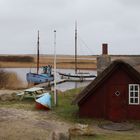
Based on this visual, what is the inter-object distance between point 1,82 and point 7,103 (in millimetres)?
16846

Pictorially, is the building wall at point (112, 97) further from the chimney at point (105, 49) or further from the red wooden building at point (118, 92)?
the chimney at point (105, 49)

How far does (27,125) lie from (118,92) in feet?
17.0

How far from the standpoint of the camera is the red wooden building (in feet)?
66.8

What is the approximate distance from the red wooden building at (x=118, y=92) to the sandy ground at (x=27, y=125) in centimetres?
217

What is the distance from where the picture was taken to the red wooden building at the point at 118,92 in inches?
802

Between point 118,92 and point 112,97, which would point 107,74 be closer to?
point 118,92

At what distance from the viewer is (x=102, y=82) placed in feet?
67.4

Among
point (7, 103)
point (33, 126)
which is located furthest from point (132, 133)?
point (7, 103)

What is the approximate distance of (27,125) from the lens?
1816 cm

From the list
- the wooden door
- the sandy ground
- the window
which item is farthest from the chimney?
the sandy ground

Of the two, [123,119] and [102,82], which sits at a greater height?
[102,82]

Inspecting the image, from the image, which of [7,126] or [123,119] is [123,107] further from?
[7,126]

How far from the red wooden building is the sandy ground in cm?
217

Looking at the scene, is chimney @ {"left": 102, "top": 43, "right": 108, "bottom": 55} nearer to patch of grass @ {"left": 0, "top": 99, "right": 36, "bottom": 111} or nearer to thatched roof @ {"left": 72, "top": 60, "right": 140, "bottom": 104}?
thatched roof @ {"left": 72, "top": 60, "right": 140, "bottom": 104}
